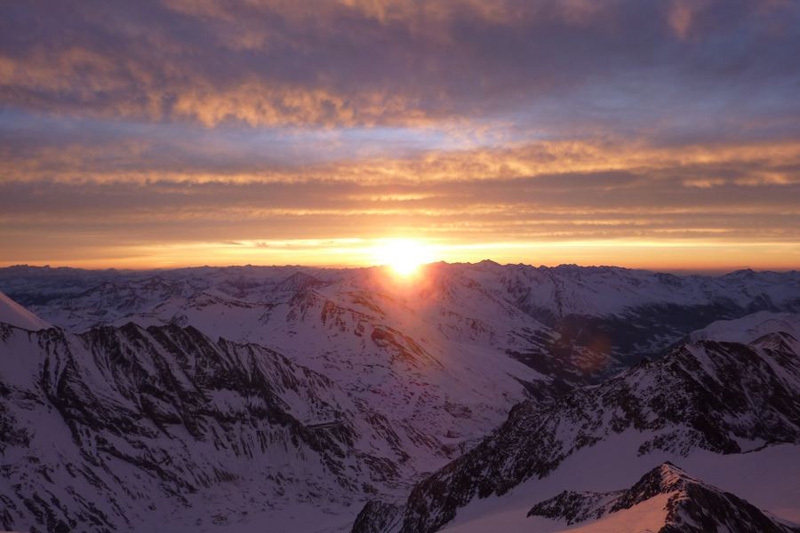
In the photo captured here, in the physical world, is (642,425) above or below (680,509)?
below

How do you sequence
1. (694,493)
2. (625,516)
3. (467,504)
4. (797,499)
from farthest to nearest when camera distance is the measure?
(467,504), (797,499), (625,516), (694,493)

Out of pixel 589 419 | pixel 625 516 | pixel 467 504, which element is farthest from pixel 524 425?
pixel 625 516

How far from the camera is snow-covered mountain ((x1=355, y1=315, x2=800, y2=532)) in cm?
12069

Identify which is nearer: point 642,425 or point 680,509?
point 680,509

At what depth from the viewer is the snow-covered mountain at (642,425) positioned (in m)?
121

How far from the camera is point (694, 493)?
66.9 meters

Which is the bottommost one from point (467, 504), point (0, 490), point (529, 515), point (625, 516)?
point (0, 490)

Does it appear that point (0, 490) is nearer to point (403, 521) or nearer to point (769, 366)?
point (403, 521)

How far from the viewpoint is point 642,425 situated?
410 feet

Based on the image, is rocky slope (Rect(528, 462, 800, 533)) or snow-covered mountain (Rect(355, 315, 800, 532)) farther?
snow-covered mountain (Rect(355, 315, 800, 532))

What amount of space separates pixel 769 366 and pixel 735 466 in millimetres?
54722

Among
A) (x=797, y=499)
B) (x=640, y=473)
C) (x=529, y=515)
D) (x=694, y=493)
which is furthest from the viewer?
(x=640, y=473)

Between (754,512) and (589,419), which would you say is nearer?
(754,512)

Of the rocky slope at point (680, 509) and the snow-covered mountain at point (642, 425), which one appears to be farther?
the snow-covered mountain at point (642, 425)
